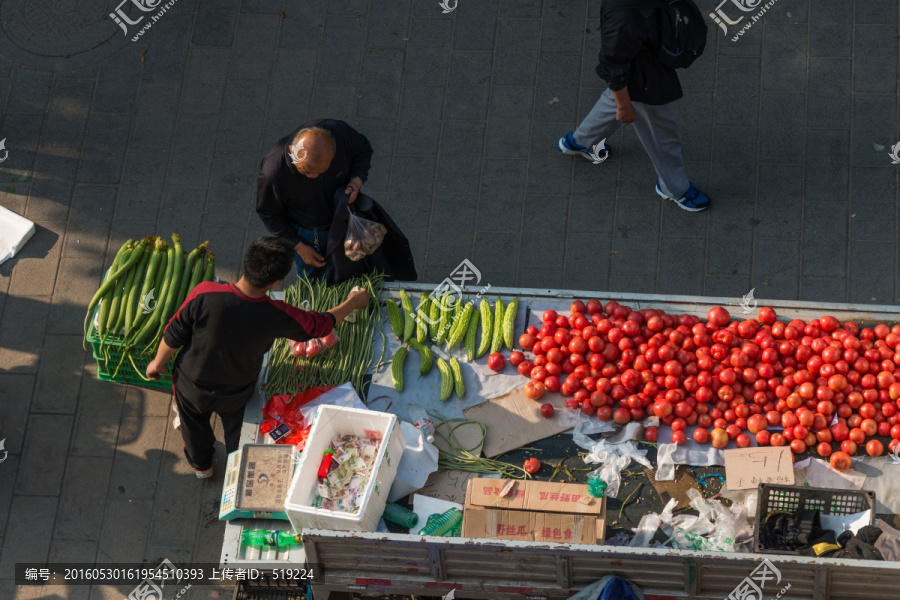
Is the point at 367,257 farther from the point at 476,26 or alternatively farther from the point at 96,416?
the point at 476,26

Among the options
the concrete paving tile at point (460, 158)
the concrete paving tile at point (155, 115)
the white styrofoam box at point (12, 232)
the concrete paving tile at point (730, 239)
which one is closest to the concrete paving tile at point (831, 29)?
the concrete paving tile at point (730, 239)

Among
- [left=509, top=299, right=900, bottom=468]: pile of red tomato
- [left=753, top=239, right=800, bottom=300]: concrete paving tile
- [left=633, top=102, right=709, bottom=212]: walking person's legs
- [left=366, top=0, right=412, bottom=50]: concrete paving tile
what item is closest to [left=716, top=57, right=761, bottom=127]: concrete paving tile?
[left=633, top=102, right=709, bottom=212]: walking person's legs

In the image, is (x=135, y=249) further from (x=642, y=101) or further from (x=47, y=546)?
(x=642, y=101)

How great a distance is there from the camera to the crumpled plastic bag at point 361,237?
5273mm

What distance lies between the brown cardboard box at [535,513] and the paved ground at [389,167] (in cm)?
231

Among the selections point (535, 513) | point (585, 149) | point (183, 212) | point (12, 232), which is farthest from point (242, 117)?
point (535, 513)

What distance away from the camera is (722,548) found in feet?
14.6

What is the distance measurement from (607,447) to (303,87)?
427 centimetres

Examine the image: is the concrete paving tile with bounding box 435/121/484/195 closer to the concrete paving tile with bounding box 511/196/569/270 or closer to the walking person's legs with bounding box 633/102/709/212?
the concrete paving tile with bounding box 511/196/569/270

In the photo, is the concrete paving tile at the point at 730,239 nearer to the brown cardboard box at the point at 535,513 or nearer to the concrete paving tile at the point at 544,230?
the concrete paving tile at the point at 544,230

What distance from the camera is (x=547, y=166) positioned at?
711 cm

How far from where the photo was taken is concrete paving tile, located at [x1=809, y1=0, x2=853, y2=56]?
7.26 m

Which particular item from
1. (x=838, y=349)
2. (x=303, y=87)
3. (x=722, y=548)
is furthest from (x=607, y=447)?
(x=303, y=87)

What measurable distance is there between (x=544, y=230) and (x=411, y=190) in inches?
42.3
